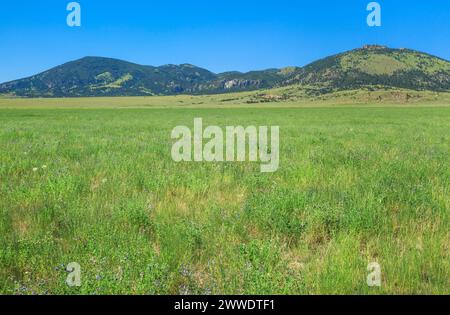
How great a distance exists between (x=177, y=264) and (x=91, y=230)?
55.6 inches

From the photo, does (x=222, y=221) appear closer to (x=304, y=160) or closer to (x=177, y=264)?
(x=177, y=264)

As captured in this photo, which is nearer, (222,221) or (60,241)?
(60,241)

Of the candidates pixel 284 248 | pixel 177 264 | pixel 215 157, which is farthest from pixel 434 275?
pixel 215 157

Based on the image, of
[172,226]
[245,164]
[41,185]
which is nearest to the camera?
[172,226]

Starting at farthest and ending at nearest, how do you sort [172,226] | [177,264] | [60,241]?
[172,226] < [60,241] < [177,264]

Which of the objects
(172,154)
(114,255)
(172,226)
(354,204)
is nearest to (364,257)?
(354,204)

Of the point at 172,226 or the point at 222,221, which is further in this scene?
the point at 222,221

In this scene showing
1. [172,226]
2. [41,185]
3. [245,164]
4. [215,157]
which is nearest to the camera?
[172,226]

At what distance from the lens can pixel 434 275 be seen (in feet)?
12.4

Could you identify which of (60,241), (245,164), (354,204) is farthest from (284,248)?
(245,164)

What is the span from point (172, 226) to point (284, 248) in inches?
61.8

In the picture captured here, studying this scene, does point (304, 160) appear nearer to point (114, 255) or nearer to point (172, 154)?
point (172, 154)

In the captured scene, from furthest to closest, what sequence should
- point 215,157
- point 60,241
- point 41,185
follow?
1. point 215,157
2. point 41,185
3. point 60,241

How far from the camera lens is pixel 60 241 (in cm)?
468
